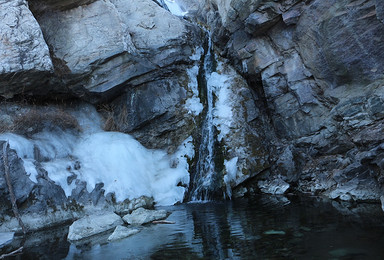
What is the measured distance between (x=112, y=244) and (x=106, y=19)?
10.1 m

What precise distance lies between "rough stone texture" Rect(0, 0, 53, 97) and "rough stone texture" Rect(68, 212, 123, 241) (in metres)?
6.18

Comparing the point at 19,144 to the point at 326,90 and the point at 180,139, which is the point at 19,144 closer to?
the point at 180,139

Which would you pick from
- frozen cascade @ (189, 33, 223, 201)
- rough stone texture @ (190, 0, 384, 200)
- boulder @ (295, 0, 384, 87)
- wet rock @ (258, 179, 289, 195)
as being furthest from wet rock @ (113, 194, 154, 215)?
boulder @ (295, 0, 384, 87)

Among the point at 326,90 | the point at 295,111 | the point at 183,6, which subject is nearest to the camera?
the point at 326,90

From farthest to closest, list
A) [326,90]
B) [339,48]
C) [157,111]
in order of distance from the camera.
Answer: [157,111] → [326,90] → [339,48]

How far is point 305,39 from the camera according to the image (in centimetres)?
1071

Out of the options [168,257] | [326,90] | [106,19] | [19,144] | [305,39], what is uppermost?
[106,19]

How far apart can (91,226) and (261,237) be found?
14.5 ft

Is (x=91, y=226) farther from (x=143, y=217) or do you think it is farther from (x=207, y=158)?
(x=207, y=158)

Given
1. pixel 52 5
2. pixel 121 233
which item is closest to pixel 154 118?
pixel 52 5

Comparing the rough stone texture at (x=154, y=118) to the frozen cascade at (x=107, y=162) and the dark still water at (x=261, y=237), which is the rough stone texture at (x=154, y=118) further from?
the dark still water at (x=261, y=237)

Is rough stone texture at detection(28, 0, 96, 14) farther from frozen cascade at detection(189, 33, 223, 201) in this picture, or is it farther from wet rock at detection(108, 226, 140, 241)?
wet rock at detection(108, 226, 140, 241)

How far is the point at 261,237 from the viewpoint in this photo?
5.71 metres

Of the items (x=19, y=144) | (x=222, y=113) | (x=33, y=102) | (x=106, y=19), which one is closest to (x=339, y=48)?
(x=222, y=113)
